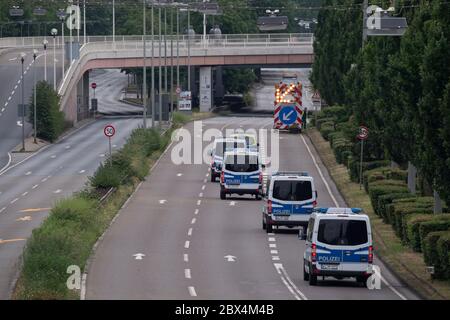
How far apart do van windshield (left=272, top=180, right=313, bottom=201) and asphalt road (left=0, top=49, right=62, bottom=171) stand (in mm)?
43127

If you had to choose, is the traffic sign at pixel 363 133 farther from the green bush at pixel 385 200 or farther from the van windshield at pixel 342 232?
the van windshield at pixel 342 232

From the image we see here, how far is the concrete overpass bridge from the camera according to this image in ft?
411

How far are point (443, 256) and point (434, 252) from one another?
0.85 metres

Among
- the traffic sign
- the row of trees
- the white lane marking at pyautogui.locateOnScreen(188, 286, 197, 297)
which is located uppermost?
the row of trees

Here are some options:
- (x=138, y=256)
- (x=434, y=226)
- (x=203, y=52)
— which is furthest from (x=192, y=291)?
(x=203, y=52)

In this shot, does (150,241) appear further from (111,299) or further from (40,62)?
(40,62)

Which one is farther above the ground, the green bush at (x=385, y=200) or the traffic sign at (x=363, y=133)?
the traffic sign at (x=363, y=133)

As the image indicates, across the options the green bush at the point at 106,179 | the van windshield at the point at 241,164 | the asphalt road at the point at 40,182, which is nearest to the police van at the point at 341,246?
the asphalt road at the point at 40,182

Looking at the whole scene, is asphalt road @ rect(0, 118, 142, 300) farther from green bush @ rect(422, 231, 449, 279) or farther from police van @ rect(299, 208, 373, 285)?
green bush @ rect(422, 231, 449, 279)

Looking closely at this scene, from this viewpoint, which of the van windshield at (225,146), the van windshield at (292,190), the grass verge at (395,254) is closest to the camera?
the grass verge at (395,254)

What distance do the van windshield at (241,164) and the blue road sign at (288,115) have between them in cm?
2815

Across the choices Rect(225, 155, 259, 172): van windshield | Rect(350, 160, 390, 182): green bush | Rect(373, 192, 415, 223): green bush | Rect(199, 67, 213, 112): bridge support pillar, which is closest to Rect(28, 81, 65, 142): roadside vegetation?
Rect(199, 67, 213, 112): bridge support pillar

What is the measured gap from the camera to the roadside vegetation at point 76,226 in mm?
32656

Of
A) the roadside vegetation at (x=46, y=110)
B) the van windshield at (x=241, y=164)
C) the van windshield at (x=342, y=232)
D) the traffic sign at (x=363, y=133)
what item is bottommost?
the roadside vegetation at (x=46, y=110)
